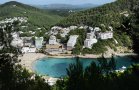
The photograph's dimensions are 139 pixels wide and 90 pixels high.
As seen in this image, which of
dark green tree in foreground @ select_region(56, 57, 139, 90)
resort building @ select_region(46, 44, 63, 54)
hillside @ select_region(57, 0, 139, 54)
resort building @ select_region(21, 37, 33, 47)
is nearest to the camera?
dark green tree in foreground @ select_region(56, 57, 139, 90)

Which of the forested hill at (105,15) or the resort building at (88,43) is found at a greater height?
the forested hill at (105,15)

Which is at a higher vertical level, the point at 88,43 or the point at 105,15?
the point at 105,15

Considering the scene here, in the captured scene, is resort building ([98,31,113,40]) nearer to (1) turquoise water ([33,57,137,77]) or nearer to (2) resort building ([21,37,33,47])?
(1) turquoise water ([33,57,137,77])

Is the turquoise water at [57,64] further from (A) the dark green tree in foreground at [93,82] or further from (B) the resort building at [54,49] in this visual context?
(A) the dark green tree in foreground at [93,82]

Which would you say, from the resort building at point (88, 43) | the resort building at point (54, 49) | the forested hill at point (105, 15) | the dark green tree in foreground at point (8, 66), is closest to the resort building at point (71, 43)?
the resort building at point (54, 49)

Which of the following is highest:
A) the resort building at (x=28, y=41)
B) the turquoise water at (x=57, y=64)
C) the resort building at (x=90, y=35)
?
the resort building at (x=90, y=35)

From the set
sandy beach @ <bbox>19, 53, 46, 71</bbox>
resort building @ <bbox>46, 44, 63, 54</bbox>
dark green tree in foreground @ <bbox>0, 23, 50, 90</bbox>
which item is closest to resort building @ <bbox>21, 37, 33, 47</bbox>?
resort building @ <bbox>46, 44, 63, 54</bbox>

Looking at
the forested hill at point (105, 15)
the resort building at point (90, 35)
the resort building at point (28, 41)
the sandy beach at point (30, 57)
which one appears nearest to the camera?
the sandy beach at point (30, 57)

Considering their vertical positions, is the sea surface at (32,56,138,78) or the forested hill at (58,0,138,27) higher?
the forested hill at (58,0,138,27)

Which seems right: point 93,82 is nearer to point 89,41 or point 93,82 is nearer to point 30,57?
point 30,57

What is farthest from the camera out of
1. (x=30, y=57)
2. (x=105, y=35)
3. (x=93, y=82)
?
(x=105, y=35)

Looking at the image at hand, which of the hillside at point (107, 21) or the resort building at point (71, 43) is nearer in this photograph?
the hillside at point (107, 21)

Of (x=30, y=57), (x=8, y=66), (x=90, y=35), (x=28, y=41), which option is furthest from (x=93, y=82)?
(x=28, y=41)
